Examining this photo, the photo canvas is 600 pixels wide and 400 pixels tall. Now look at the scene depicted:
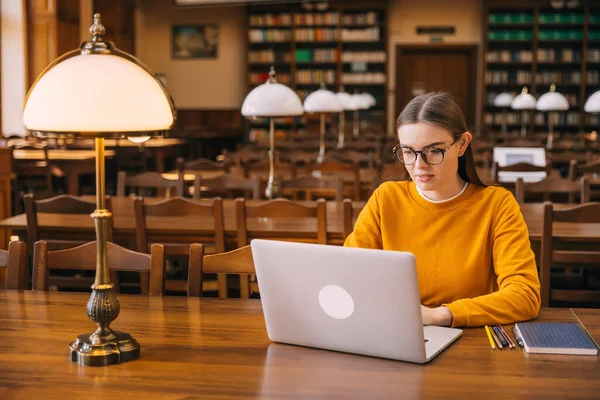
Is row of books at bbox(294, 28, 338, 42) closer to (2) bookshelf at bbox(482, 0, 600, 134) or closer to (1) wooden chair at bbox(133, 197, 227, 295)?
(2) bookshelf at bbox(482, 0, 600, 134)

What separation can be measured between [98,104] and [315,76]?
13.2 m

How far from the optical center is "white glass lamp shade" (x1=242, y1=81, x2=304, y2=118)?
4.29 meters

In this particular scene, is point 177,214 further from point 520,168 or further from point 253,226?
point 520,168

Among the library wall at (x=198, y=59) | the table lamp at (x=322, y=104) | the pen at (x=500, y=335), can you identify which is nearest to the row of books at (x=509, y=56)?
the library wall at (x=198, y=59)

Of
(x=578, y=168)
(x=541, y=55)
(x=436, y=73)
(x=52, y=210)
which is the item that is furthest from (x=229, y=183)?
(x=541, y=55)

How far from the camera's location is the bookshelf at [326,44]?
14.5 meters

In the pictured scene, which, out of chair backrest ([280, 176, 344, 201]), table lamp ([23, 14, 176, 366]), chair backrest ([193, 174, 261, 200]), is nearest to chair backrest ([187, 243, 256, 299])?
table lamp ([23, 14, 176, 366])

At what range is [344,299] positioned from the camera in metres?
1.67

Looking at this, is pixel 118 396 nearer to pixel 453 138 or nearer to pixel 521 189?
pixel 453 138

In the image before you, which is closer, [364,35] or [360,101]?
[360,101]

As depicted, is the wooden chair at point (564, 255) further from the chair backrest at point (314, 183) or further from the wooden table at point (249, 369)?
the chair backrest at point (314, 183)

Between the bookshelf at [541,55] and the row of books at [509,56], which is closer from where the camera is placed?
the bookshelf at [541,55]

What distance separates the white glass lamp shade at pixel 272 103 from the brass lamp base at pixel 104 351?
2.60 metres

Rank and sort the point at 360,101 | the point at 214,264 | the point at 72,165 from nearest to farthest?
the point at 214,264
the point at 72,165
the point at 360,101
